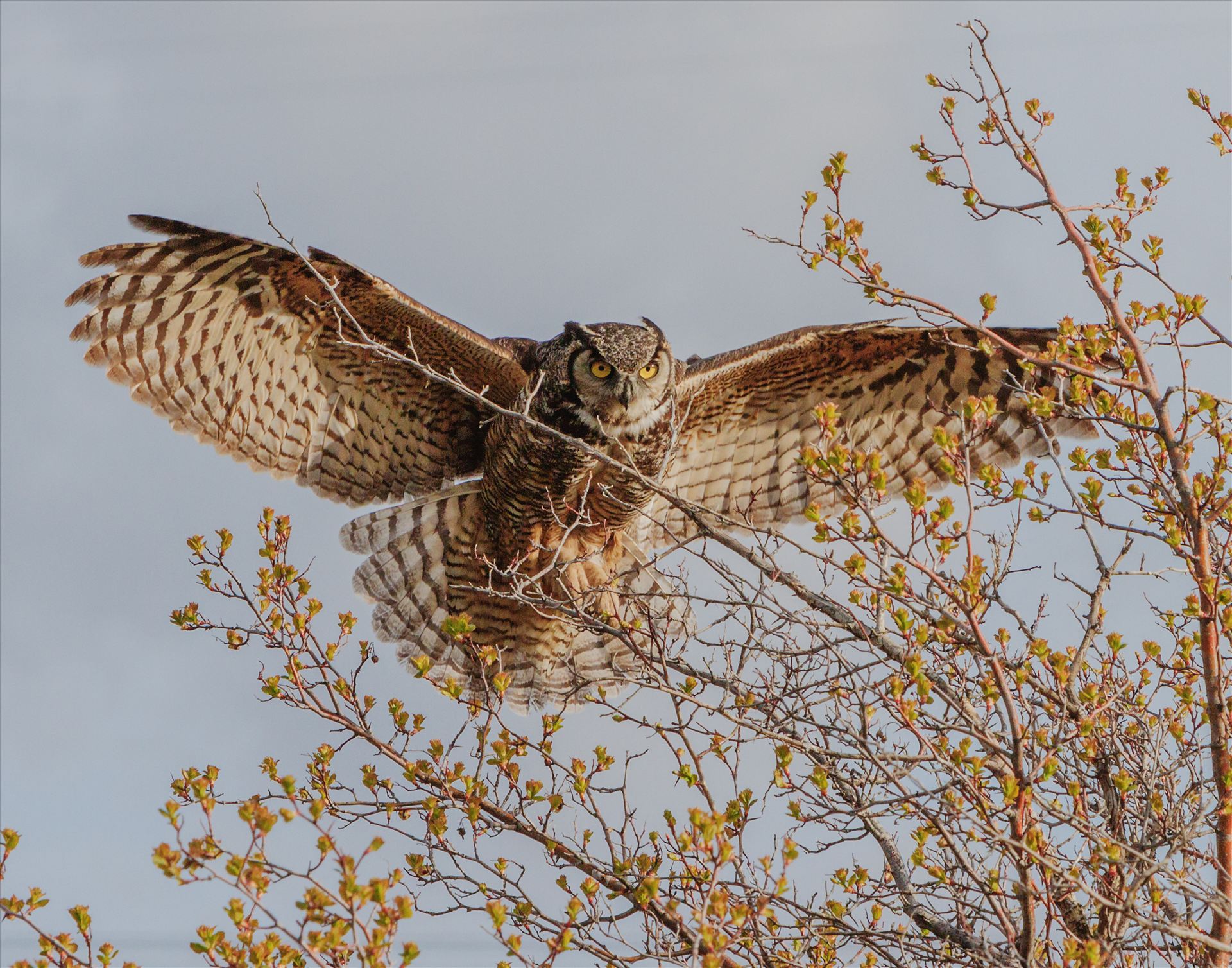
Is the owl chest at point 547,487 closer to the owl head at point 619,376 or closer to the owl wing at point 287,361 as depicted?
the owl head at point 619,376

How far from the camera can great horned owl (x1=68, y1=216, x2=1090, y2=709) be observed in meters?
5.66

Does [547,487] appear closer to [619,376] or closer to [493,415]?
[493,415]

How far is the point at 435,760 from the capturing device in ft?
13.7

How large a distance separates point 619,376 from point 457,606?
1.88 m

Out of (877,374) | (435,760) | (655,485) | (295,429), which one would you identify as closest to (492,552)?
(295,429)

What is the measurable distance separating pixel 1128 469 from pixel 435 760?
99.3 inches

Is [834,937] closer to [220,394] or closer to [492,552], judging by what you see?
[492,552]

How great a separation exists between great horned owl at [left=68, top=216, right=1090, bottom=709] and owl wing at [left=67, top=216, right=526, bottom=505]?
0.4 inches

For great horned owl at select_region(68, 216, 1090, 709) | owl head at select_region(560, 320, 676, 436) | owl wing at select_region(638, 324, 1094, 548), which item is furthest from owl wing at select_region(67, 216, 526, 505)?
owl wing at select_region(638, 324, 1094, 548)

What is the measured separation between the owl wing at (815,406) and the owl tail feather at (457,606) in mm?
652

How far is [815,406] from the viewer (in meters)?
6.12

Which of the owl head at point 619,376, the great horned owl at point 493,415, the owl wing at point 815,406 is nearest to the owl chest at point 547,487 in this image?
the great horned owl at point 493,415

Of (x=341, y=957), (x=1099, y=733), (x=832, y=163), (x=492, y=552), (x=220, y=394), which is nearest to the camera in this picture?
(x=341, y=957)

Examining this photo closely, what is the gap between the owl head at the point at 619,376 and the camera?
585 centimetres
